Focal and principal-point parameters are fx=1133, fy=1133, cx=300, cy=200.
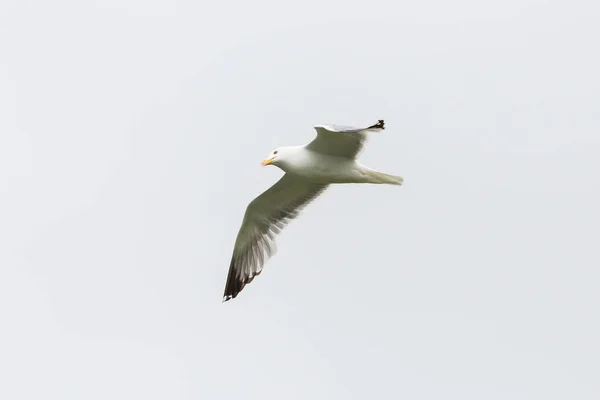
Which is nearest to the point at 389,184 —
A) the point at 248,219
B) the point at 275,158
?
the point at 275,158

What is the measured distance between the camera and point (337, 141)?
1451cm

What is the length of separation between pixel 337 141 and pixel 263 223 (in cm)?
263

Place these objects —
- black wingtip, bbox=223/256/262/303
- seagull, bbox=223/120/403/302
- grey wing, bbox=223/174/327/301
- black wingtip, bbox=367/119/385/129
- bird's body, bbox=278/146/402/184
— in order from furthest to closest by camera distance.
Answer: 1. black wingtip, bbox=223/256/262/303
2. grey wing, bbox=223/174/327/301
3. bird's body, bbox=278/146/402/184
4. seagull, bbox=223/120/403/302
5. black wingtip, bbox=367/119/385/129

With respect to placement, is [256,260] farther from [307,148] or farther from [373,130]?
[373,130]

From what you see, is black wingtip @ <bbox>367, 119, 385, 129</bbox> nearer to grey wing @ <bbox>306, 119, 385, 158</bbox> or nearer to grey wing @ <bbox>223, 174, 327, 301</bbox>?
grey wing @ <bbox>306, 119, 385, 158</bbox>

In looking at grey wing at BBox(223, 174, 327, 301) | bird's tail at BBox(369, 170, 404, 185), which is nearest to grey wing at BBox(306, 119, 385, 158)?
bird's tail at BBox(369, 170, 404, 185)

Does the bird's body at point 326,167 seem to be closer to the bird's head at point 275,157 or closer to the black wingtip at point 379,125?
the bird's head at point 275,157

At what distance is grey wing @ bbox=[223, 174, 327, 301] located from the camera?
16.2m

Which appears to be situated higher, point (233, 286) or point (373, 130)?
point (373, 130)

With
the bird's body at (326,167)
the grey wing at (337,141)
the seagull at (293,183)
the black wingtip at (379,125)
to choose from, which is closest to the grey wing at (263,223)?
the seagull at (293,183)

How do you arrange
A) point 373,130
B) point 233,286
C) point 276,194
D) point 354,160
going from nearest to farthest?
1. point 373,130
2. point 354,160
3. point 276,194
4. point 233,286

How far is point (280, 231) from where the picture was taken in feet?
54.7

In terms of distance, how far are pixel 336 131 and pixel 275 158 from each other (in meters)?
1.51

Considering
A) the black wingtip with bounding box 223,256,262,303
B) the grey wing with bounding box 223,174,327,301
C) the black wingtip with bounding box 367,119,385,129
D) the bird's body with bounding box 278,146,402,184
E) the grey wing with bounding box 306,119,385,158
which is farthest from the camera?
the black wingtip with bounding box 223,256,262,303
